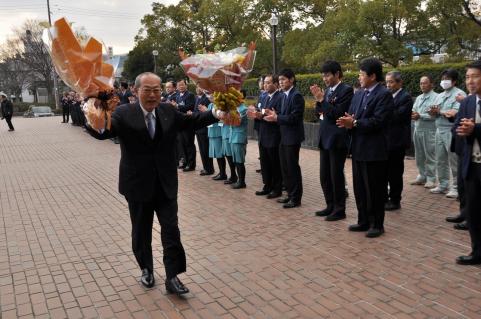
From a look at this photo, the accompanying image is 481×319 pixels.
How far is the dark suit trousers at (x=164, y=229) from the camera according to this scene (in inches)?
170

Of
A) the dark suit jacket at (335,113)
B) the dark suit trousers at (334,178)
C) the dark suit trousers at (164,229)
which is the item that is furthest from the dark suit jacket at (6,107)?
the dark suit trousers at (164,229)

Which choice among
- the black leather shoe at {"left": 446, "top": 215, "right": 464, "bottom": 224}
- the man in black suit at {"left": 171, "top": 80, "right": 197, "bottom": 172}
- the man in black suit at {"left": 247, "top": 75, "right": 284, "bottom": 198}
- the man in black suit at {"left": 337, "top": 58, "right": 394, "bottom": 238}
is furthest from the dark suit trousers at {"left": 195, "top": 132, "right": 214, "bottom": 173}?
the black leather shoe at {"left": 446, "top": 215, "right": 464, "bottom": 224}

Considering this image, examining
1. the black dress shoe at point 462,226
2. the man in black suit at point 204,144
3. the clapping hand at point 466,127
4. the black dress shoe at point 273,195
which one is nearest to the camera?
the clapping hand at point 466,127

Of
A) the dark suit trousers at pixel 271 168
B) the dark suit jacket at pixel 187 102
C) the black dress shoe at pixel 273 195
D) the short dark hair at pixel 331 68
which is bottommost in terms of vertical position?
the black dress shoe at pixel 273 195

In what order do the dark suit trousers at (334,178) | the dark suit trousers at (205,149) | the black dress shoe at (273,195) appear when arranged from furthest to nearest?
the dark suit trousers at (205,149), the black dress shoe at (273,195), the dark suit trousers at (334,178)

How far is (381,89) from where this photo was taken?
Answer: 5613 mm

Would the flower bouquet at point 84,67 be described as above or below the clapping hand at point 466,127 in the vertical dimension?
above

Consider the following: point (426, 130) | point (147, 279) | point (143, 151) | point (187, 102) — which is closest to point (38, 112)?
point (187, 102)

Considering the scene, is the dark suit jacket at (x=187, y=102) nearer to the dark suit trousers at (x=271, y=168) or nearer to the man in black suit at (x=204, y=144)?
the man in black suit at (x=204, y=144)

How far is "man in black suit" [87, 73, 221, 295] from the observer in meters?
4.13

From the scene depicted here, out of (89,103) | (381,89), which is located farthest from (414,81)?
(89,103)

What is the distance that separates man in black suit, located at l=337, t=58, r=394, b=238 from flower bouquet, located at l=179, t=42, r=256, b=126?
5.43ft

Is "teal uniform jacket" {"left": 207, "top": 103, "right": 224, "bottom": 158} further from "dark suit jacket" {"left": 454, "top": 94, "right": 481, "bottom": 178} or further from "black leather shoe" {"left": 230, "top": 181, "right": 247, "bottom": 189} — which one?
"dark suit jacket" {"left": 454, "top": 94, "right": 481, "bottom": 178}

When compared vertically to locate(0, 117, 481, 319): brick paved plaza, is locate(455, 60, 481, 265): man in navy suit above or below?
above
